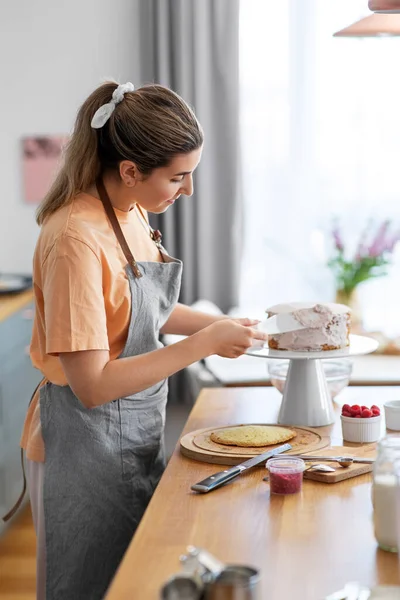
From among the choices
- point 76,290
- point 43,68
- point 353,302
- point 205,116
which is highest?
point 43,68

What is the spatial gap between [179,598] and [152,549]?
0.38 m

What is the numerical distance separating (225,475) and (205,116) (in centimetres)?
267

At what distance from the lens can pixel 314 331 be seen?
2102mm

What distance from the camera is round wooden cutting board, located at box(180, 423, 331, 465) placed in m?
1.83

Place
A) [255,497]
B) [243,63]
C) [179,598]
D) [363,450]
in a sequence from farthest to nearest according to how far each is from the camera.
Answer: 1. [243,63]
2. [363,450]
3. [255,497]
4. [179,598]

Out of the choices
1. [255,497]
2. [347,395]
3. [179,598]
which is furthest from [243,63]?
[179,598]

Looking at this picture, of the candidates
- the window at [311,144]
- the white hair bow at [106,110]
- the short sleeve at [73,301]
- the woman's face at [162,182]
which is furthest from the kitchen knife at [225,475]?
the window at [311,144]

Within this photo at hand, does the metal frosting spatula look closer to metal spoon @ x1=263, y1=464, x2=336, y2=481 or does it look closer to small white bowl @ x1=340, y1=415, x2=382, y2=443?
small white bowl @ x1=340, y1=415, x2=382, y2=443

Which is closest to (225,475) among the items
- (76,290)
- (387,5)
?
(76,290)

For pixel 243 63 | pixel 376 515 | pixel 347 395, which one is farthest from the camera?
pixel 243 63

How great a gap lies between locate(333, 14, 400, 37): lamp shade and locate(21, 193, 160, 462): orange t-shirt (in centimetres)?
77

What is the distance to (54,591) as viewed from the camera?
1.92 m

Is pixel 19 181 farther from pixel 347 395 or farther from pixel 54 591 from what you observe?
pixel 54 591

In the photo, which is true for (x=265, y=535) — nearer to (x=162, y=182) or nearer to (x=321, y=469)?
(x=321, y=469)
